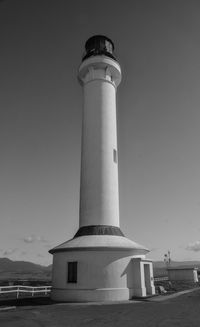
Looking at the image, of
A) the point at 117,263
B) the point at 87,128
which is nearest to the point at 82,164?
the point at 87,128

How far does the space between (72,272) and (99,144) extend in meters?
9.06

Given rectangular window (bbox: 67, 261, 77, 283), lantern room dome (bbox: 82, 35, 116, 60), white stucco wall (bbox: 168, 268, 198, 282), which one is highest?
lantern room dome (bbox: 82, 35, 116, 60)

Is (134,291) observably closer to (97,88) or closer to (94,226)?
(94,226)

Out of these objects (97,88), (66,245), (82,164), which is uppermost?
(97,88)

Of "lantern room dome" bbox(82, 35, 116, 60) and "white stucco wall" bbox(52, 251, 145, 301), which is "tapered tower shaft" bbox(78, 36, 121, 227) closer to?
"lantern room dome" bbox(82, 35, 116, 60)

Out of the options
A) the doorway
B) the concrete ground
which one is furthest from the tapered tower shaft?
the concrete ground

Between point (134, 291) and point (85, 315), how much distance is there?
6562 mm

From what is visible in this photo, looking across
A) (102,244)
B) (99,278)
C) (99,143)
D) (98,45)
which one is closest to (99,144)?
(99,143)

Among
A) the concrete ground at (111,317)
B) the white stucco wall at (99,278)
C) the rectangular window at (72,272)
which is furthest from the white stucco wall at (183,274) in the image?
the concrete ground at (111,317)

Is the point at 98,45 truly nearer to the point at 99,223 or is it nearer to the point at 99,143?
the point at 99,143

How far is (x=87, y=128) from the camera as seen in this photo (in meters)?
21.8

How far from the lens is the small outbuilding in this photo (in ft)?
110

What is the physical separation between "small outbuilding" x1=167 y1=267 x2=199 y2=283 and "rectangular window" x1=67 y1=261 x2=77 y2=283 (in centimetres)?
2110

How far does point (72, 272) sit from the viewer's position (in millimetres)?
17328
